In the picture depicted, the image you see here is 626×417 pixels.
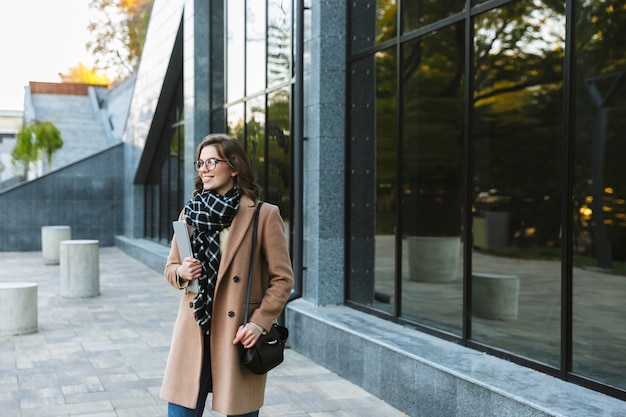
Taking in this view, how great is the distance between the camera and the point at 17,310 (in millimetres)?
9562

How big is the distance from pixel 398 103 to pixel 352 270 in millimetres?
1978

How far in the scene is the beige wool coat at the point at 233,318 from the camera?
11.8 ft

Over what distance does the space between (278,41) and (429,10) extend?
43.7ft

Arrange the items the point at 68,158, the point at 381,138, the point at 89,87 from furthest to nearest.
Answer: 1. the point at 89,87
2. the point at 68,158
3. the point at 381,138

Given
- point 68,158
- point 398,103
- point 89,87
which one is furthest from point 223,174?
point 89,87

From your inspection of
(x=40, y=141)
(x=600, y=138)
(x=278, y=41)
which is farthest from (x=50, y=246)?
(x=600, y=138)

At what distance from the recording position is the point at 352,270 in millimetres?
8750

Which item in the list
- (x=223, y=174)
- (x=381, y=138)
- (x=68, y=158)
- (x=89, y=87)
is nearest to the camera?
(x=223, y=174)

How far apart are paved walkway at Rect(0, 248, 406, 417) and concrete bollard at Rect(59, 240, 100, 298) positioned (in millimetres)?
325

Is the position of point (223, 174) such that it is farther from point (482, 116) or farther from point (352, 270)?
point (482, 116)

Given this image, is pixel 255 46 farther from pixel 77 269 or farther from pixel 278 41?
pixel 77 269

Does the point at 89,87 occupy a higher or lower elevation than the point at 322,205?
higher

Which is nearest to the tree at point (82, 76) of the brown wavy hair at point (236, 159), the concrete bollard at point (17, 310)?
the concrete bollard at point (17, 310)

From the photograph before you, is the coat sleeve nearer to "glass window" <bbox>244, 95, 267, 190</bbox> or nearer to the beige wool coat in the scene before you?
the beige wool coat
